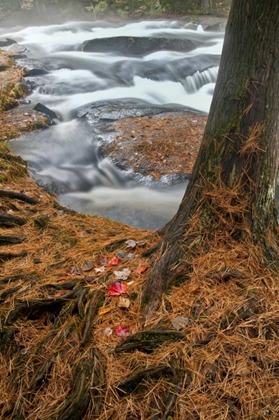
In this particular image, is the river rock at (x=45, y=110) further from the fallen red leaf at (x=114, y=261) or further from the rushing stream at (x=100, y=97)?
the fallen red leaf at (x=114, y=261)

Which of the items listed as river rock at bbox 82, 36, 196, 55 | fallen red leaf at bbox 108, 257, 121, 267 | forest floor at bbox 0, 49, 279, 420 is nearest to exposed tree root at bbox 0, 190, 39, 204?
forest floor at bbox 0, 49, 279, 420

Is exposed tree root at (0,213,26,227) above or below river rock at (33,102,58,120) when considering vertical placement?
below

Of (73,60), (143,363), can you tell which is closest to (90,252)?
(143,363)

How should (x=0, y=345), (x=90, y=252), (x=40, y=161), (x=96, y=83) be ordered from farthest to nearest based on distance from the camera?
(x=96, y=83), (x=40, y=161), (x=90, y=252), (x=0, y=345)

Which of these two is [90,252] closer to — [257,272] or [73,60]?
[257,272]

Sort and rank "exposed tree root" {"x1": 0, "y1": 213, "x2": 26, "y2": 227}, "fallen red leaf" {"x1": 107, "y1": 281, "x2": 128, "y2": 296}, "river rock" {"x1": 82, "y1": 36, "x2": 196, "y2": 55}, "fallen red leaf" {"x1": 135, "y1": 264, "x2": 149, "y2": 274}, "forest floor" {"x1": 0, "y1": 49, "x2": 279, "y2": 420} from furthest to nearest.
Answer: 1. "river rock" {"x1": 82, "y1": 36, "x2": 196, "y2": 55}
2. "exposed tree root" {"x1": 0, "y1": 213, "x2": 26, "y2": 227}
3. "fallen red leaf" {"x1": 135, "y1": 264, "x2": 149, "y2": 274}
4. "fallen red leaf" {"x1": 107, "y1": 281, "x2": 128, "y2": 296}
5. "forest floor" {"x1": 0, "y1": 49, "x2": 279, "y2": 420}

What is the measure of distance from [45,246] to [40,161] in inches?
134

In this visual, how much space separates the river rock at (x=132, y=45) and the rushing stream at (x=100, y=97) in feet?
1.07

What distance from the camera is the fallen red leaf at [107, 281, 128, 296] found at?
94.8 inches

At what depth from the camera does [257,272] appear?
2.33 meters

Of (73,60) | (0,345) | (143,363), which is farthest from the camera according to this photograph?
(73,60)

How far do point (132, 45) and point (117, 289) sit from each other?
12.3 meters

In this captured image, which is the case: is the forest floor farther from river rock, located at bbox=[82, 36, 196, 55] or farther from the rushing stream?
river rock, located at bbox=[82, 36, 196, 55]

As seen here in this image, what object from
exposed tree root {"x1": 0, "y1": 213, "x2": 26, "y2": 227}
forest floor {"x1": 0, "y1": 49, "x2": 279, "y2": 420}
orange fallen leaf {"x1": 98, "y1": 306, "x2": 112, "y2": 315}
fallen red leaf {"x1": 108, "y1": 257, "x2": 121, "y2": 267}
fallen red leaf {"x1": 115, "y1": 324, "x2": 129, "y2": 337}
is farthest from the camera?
exposed tree root {"x1": 0, "y1": 213, "x2": 26, "y2": 227}
